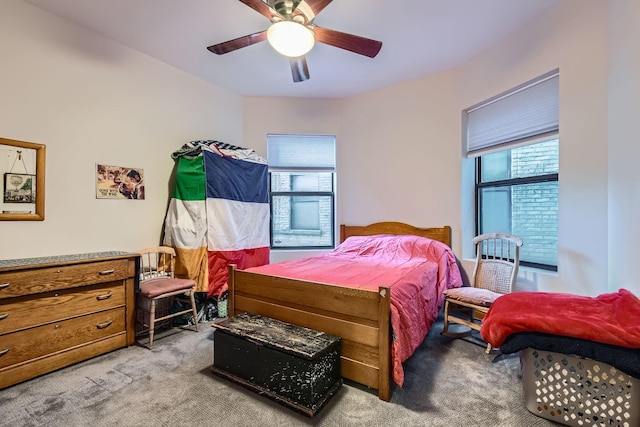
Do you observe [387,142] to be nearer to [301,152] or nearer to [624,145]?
[301,152]

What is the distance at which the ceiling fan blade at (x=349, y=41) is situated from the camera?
1.96 m

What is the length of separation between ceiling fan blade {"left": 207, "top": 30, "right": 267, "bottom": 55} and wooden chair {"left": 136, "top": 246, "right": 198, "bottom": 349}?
1929 millimetres

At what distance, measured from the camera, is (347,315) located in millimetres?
1798

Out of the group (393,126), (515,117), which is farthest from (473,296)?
(393,126)

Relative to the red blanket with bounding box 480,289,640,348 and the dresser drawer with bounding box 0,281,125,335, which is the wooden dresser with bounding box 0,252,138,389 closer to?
the dresser drawer with bounding box 0,281,125,335

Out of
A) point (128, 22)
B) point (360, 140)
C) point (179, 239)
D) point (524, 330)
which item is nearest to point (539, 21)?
point (360, 140)

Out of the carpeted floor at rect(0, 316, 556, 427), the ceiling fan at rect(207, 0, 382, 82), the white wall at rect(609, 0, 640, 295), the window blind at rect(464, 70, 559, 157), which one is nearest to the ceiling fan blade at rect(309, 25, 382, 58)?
the ceiling fan at rect(207, 0, 382, 82)

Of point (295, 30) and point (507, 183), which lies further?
point (507, 183)

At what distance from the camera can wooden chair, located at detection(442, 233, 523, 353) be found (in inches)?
91.4

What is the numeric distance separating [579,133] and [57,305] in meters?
4.09

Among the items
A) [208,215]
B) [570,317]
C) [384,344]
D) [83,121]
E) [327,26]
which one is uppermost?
[327,26]

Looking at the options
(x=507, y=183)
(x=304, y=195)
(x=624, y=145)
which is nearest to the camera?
(x=624, y=145)

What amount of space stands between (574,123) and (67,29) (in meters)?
4.23

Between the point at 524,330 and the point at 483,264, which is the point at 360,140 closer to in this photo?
the point at 483,264
